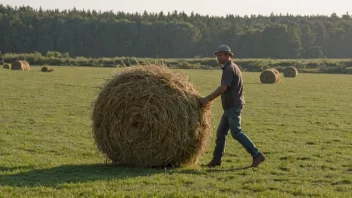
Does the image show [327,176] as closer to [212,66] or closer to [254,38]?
[212,66]

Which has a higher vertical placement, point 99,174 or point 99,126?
point 99,126

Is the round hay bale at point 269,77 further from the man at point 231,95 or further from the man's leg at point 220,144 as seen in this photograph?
the man at point 231,95

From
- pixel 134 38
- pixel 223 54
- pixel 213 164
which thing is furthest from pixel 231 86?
pixel 134 38

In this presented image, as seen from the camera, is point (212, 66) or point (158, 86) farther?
point (212, 66)

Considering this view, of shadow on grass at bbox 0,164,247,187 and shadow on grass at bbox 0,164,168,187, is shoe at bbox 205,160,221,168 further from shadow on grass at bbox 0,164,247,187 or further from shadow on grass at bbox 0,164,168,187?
shadow on grass at bbox 0,164,168,187

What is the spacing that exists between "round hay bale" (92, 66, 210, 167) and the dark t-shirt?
0.55 meters

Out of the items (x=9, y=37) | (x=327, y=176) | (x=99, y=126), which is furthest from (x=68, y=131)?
(x=9, y=37)

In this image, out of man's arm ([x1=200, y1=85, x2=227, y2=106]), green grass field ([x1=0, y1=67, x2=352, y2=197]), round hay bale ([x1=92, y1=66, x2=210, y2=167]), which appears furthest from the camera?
man's arm ([x1=200, y1=85, x2=227, y2=106])

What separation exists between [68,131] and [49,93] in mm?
14638

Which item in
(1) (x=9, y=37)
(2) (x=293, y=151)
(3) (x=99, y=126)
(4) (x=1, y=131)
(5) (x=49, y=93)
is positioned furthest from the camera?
(1) (x=9, y=37)

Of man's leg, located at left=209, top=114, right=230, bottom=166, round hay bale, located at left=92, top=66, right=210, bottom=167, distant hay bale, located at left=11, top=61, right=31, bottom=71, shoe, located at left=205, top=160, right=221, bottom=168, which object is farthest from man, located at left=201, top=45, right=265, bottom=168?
distant hay bale, located at left=11, top=61, right=31, bottom=71

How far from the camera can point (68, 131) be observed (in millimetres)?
17172

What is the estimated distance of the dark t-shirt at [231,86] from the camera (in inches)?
456

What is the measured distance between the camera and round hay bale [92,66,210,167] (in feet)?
37.0
